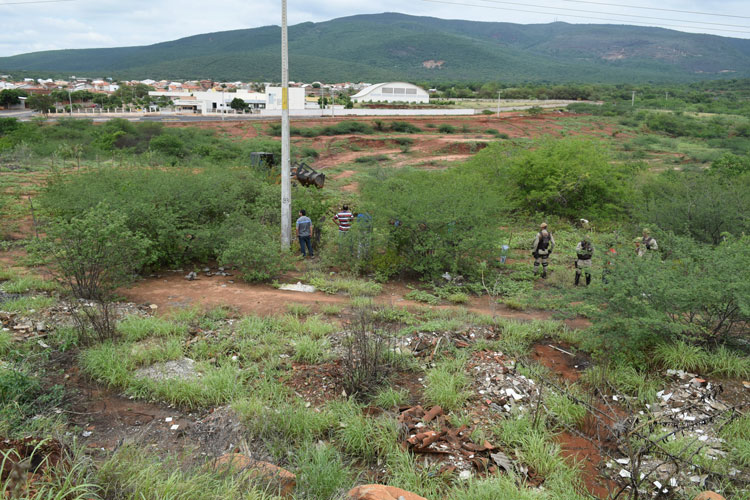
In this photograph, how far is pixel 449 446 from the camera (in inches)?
194

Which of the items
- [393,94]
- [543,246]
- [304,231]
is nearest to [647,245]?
[543,246]

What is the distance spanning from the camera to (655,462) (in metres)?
4.86

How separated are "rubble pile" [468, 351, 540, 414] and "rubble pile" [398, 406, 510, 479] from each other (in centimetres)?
78

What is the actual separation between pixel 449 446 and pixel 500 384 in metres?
1.51

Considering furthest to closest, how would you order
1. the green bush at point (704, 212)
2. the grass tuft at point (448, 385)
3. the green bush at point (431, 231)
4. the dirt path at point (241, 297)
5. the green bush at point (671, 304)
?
the green bush at point (704, 212)
the green bush at point (431, 231)
the dirt path at point (241, 297)
the green bush at point (671, 304)
the grass tuft at point (448, 385)

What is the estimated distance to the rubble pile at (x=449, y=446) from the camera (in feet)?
15.3

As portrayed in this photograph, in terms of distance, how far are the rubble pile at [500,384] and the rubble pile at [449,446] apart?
30.7 inches

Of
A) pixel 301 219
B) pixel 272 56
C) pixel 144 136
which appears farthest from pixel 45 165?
pixel 272 56

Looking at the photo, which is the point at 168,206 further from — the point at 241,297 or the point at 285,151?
the point at 241,297

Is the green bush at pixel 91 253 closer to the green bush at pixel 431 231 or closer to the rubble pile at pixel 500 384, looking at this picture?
the green bush at pixel 431 231

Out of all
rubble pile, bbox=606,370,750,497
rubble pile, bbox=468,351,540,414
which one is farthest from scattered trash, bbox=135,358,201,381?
rubble pile, bbox=606,370,750,497

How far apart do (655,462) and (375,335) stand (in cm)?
327

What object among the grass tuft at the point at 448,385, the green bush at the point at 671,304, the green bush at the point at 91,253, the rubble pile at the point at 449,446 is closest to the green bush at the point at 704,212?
the green bush at the point at 671,304

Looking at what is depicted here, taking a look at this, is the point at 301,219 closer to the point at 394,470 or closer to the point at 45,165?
the point at 394,470
